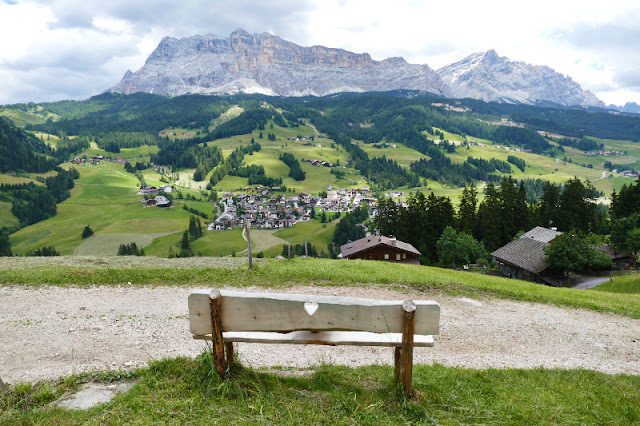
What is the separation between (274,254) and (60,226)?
93290 millimetres

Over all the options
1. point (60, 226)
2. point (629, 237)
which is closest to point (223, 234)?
point (60, 226)

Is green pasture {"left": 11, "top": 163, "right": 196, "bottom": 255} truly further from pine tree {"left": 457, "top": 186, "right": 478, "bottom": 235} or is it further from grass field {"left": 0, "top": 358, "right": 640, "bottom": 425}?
grass field {"left": 0, "top": 358, "right": 640, "bottom": 425}

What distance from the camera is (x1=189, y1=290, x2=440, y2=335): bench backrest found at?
5.57 metres

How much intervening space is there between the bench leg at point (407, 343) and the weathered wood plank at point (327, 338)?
0.49 ft

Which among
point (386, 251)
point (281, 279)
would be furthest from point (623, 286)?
point (281, 279)

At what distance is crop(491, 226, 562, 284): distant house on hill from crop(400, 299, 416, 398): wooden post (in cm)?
4794

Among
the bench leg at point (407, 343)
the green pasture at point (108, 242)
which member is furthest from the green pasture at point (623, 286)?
the green pasture at point (108, 242)

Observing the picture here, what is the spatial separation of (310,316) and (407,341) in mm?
1584

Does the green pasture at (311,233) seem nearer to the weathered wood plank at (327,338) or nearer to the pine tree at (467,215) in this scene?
the pine tree at (467,215)

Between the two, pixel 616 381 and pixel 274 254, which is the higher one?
pixel 616 381

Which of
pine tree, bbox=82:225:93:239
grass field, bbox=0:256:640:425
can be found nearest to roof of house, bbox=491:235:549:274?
grass field, bbox=0:256:640:425

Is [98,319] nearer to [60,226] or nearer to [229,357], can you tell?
[229,357]

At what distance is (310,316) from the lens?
5.62 metres

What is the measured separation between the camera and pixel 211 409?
5.50 m
